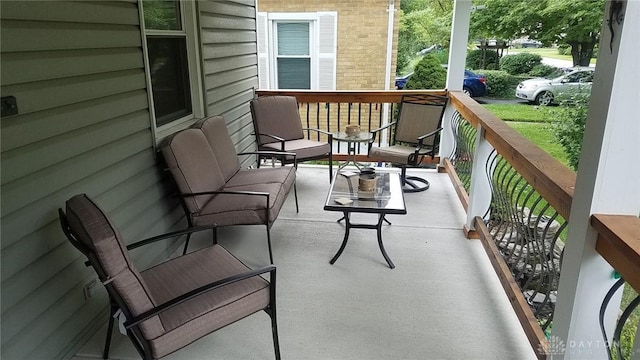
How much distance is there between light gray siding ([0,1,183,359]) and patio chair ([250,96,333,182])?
6.55ft

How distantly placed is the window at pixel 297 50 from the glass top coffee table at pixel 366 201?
3.92 m

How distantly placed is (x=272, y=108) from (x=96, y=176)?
2663mm

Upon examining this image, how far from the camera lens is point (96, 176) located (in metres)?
2.23

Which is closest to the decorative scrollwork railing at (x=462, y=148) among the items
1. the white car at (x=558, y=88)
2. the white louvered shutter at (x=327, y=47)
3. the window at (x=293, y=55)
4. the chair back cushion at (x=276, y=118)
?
the chair back cushion at (x=276, y=118)

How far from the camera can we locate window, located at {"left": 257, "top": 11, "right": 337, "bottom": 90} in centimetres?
671

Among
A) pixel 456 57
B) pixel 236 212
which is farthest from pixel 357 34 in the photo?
pixel 236 212

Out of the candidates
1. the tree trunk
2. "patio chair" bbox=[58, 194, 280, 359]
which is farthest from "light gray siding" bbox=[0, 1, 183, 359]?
the tree trunk

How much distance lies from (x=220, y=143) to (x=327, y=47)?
12.7ft

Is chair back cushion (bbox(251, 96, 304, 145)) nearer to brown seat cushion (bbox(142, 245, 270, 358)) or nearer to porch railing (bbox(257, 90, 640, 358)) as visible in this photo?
porch railing (bbox(257, 90, 640, 358))

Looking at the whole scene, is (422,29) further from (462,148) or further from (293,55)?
(462,148)

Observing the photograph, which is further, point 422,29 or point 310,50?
point 422,29

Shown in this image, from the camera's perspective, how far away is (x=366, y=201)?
2941 millimetres

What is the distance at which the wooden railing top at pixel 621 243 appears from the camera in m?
1.22

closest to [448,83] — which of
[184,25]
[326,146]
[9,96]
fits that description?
[326,146]
